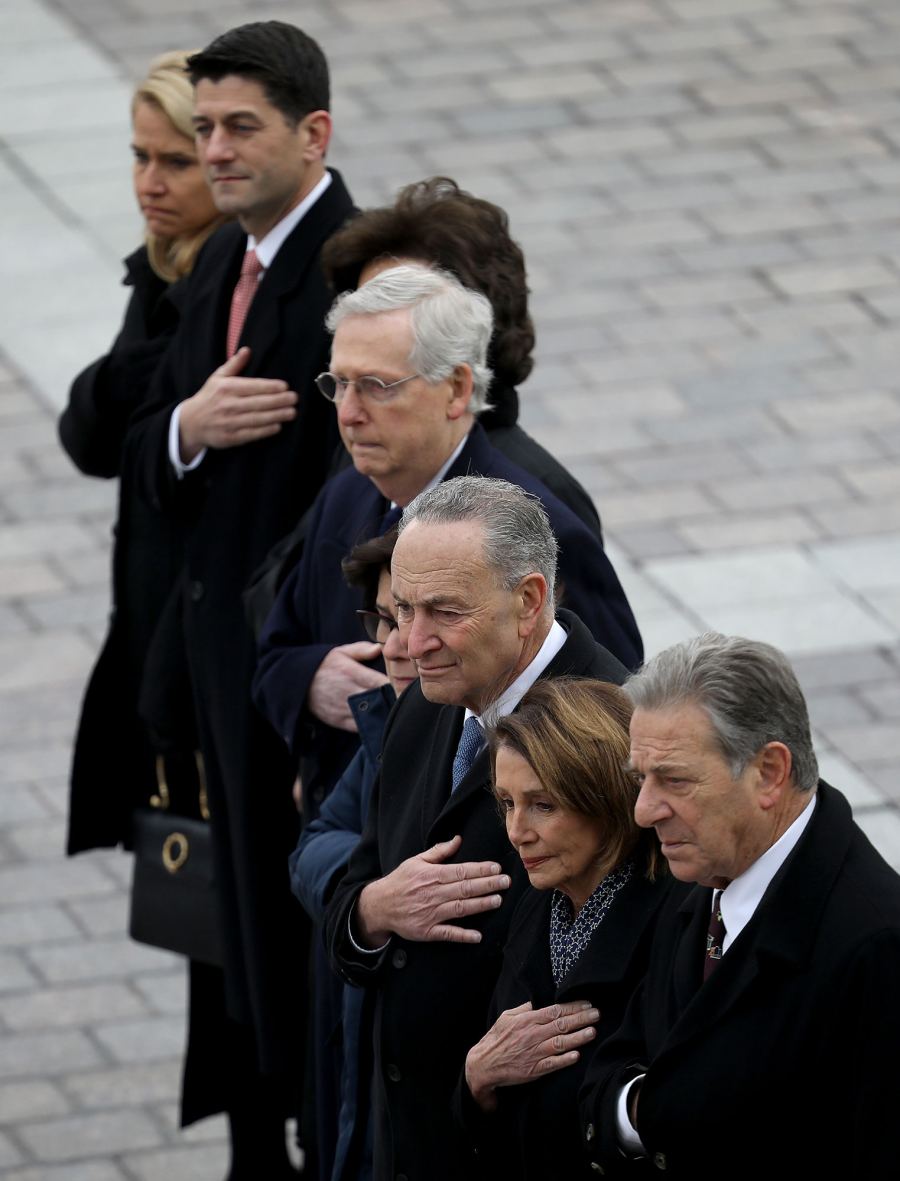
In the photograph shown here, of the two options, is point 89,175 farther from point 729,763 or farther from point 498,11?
point 729,763

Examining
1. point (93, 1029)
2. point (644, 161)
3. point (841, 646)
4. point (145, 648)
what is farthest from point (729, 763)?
point (644, 161)

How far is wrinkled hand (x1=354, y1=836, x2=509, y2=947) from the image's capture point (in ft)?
11.3

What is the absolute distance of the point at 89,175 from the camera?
1048 cm

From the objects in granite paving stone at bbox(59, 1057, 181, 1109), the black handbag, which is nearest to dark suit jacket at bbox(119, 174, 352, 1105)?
the black handbag

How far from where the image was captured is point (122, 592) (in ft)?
17.6

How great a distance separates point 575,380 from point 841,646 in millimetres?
2040

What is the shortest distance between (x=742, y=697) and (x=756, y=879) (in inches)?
10.5

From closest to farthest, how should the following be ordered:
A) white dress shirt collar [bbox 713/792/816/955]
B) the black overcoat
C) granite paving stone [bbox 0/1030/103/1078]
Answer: white dress shirt collar [bbox 713/792/816/955] < the black overcoat < granite paving stone [bbox 0/1030/103/1078]

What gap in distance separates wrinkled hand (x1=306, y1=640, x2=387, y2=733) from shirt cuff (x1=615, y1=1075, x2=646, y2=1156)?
136 centimetres

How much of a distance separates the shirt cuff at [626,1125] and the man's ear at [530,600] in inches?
29.6

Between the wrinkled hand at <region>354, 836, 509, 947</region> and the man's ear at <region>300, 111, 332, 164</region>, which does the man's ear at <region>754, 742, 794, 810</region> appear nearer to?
the wrinkled hand at <region>354, 836, 509, 947</region>

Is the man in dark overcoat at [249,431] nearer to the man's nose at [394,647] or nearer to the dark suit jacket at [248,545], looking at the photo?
the dark suit jacket at [248,545]

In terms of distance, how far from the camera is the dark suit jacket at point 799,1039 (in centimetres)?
290

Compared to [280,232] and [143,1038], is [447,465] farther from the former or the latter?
[143,1038]
